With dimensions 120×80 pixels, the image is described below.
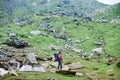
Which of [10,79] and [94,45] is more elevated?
[10,79]

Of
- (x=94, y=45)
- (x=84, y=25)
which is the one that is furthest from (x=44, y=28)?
(x=94, y=45)

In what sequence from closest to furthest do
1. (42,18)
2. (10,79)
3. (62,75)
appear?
(10,79) < (62,75) < (42,18)

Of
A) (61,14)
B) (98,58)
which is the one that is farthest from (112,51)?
(61,14)

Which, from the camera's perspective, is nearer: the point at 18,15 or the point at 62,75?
the point at 62,75

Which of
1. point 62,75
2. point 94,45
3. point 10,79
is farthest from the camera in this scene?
point 94,45

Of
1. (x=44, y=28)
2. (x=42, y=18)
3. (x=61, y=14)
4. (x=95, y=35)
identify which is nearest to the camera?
(x=95, y=35)

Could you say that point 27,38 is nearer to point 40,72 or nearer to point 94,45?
point 94,45

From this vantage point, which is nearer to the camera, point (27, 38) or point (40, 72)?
point (40, 72)

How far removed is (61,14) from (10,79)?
14581 centimetres

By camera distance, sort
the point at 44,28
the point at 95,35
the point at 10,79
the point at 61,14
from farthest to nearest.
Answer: the point at 61,14 → the point at 44,28 → the point at 95,35 → the point at 10,79

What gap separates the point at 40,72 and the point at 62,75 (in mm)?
3269

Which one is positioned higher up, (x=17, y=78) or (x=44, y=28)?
(x=17, y=78)

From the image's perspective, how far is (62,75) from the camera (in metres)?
37.9

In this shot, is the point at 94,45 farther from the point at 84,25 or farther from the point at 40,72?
the point at 40,72
